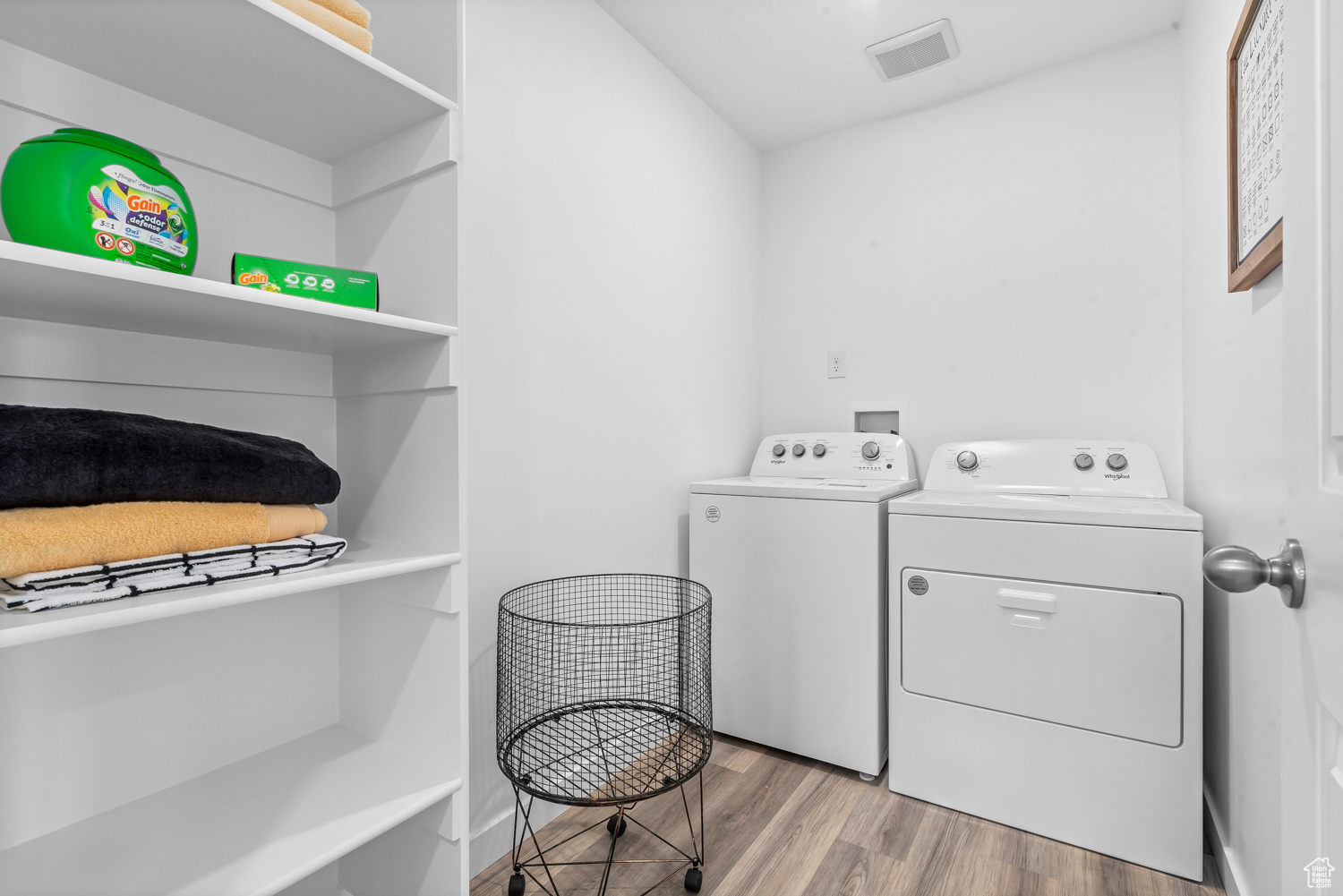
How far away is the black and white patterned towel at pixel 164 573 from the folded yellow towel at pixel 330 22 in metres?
0.70

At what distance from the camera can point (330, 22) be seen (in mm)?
877

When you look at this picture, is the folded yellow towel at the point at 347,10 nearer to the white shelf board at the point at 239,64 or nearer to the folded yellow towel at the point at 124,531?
the white shelf board at the point at 239,64

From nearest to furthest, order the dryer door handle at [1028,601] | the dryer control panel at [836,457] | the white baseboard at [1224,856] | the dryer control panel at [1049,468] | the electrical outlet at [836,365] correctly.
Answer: the white baseboard at [1224,856] → the dryer door handle at [1028,601] → the dryer control panel at [1049,468] → the dryer control panel at [836,457] → the electrical outlet at [836,365]

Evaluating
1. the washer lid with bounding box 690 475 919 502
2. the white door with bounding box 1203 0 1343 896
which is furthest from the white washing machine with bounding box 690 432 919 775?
the white door with bounding box 1203 0 1343 896

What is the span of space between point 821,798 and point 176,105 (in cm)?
201

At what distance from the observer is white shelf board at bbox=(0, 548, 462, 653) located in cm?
61

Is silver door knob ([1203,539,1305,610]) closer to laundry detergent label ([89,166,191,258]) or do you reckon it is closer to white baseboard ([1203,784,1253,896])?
white baseboard ([1203,784,1253,896])

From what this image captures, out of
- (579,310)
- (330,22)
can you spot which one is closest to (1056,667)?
(579,310)

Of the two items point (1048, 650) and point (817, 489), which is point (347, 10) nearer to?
point (817, 489)

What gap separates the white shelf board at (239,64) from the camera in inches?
30.4

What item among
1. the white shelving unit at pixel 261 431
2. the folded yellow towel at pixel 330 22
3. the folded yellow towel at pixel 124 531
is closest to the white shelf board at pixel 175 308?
the white shelving unit at pixel 261 431

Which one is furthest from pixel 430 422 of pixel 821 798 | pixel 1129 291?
pixel 1129 291

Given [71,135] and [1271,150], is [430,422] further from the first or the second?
[1271,150]

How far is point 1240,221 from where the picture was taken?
1.28 metres
